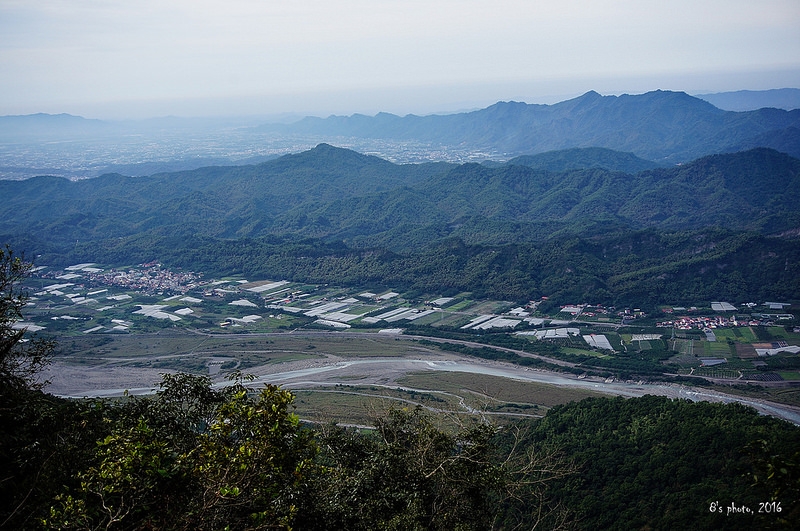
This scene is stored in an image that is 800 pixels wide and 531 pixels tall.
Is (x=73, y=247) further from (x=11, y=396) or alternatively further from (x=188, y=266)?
(x=11, y=396)

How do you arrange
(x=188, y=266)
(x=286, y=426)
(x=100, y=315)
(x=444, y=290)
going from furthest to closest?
(x=188, y=266), (x=444, y=290), (x=100, y=315), (x=286, y=426)

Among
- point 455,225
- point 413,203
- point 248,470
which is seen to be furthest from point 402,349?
point 413,203

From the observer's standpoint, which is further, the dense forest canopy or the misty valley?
the dense forest canopy

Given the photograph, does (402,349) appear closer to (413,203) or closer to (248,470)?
(248,470)

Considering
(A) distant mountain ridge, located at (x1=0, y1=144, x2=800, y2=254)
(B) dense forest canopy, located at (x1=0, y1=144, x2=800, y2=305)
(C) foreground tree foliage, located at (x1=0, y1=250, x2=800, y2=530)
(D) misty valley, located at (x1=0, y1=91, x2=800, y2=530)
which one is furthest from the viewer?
(A) distant mountain ridge, located at (x1=0, y1=144, x2=800, y2=254)

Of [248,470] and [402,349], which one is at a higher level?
[248,470]

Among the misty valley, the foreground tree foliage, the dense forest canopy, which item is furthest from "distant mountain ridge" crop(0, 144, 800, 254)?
the foreground tree foliage

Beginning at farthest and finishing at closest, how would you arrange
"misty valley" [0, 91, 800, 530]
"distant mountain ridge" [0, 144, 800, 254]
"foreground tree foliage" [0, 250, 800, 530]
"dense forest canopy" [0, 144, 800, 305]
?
1. "distant mountain ridge" [0, 144, 800, 254]
2. "dense forest canopy" [0, 144, 800, 305]
3. "misty valley" [0, 91, 800, 530]
4. "foreground tree foliage" [0, 250, 800, 530]

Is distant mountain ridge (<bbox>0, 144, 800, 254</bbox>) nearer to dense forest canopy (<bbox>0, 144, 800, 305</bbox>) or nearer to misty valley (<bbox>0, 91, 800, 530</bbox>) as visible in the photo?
dense forest canopy (<bbox>0, 144, 800, 305</bbox>)

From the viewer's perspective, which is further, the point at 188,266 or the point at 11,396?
the point at 188,266

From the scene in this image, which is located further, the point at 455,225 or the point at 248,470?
the point at 455,225

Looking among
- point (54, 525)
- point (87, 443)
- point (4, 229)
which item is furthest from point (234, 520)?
point (4, 229)
